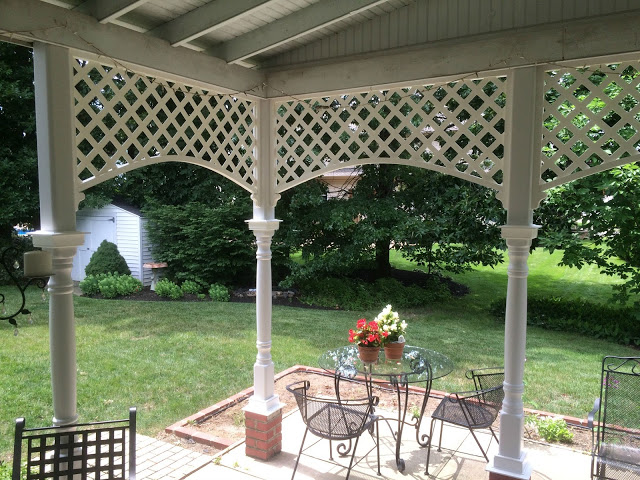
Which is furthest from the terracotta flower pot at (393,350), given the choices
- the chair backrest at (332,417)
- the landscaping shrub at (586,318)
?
the landscaping shrub at (586,318)

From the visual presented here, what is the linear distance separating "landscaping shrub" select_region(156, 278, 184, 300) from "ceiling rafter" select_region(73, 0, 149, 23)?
7.39 m

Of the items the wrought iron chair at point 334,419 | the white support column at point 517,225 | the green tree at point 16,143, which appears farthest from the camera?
the green tree at point 16,143

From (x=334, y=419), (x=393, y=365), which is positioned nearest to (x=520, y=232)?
(x=393, y=365)

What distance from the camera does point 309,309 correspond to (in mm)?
8633

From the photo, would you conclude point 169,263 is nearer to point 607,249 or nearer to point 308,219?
point 308,219

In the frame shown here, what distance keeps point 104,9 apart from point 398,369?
2.58m

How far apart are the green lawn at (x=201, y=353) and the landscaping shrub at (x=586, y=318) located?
24cm

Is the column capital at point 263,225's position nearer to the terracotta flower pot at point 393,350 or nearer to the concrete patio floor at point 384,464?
the terracotta flower pot at point 393,350

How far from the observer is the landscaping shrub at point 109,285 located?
898cm

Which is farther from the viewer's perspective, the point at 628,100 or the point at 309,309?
the point at 309,309

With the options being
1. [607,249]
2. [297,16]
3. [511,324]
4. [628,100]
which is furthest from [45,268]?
[607,249]

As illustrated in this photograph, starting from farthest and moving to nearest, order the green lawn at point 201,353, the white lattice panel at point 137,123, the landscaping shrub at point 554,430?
the green lawn at point 201,353 < the landscaping shrub at point 554,430 < the white lattice panel at point 137,123

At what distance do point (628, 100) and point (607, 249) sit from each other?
2.21 m

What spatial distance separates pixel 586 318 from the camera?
24.2 feet
